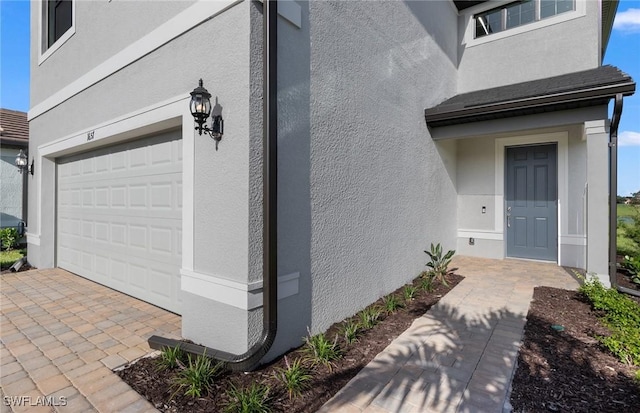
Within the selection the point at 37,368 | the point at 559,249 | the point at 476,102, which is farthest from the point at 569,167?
the point at 37,368

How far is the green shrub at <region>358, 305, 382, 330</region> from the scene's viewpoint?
151 inches

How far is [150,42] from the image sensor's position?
12.9 feet

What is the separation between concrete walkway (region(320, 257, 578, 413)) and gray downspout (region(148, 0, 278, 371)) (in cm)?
81

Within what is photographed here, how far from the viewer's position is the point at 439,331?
12.5ft

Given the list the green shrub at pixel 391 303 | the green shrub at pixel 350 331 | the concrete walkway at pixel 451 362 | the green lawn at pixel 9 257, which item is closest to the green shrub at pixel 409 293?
the green shrub at pixel 391 303

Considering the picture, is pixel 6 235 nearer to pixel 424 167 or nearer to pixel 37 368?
pixel 37 368

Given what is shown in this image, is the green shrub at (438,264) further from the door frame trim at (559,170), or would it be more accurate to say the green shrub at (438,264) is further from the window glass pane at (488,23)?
the window glass pane at (488,23)

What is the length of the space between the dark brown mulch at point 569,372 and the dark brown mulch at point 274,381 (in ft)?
4.34

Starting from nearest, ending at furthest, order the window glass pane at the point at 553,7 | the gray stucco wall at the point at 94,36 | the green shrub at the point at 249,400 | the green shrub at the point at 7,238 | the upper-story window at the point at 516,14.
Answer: the green shrub at the point at 249,400, the gray stucco wall at the point at 94,36, the window glass pane at the point at 553,7, the upper-story window at the point at 516,14, the green shrub at the point at 7,238

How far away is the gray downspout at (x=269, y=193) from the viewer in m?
2.87

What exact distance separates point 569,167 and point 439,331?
5.59 meters

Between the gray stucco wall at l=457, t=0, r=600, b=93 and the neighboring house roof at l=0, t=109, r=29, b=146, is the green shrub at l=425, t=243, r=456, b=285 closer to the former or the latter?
the gray stucco wall at l=457, t=0, r=600, b=93

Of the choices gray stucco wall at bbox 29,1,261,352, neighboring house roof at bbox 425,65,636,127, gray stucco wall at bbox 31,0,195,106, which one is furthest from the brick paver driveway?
neighboring house roof at bbox 425,65,636,127

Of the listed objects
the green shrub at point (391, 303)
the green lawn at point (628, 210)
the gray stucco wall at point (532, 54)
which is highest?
the gray stucco wall at point (532, 54)
